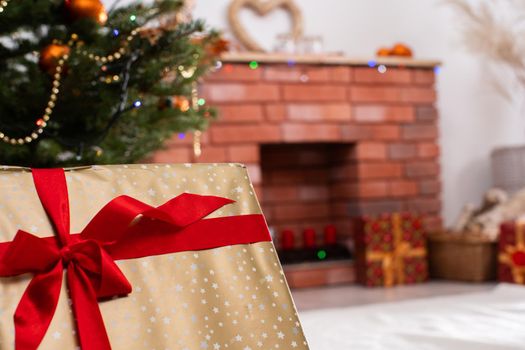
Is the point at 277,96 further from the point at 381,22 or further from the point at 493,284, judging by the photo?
the point at 493,284

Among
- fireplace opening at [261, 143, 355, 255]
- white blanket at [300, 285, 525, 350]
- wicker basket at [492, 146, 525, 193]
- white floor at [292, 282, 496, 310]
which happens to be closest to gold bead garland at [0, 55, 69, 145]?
white blanket at [300, 285, 525, 350]

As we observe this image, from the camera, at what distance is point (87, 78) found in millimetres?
1162

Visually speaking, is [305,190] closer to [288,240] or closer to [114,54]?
[288,240]

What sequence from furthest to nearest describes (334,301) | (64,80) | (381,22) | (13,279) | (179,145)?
(381,22)
(179,145)
(334,301)
(64,80)
(13,279)

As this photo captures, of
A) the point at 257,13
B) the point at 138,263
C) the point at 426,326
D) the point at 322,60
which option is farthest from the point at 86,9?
the point at 257,13

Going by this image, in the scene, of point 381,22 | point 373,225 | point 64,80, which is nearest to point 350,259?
point 373,225

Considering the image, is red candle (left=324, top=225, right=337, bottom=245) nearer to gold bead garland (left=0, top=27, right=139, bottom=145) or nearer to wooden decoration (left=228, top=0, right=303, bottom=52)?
wooden decoration (left=228, top=0, right=303, bottom=52)

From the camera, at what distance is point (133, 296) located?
2.14 feet

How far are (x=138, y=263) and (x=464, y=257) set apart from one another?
224cm

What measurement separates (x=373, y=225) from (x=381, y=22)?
3.31ft

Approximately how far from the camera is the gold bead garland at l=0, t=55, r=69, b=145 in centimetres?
112

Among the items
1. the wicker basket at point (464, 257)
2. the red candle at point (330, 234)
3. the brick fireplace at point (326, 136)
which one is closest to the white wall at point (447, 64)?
the brick fireplace at point (326, 136)

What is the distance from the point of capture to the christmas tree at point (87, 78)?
114 centimetres

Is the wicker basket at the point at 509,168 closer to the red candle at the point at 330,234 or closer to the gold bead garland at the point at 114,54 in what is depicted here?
the red candle at the point at 330,234
